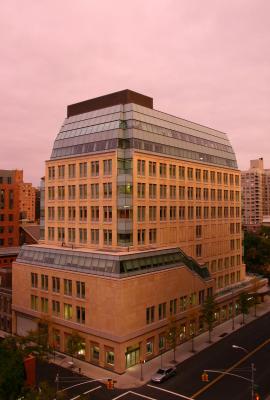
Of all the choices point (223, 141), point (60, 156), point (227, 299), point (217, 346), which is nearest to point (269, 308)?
point (227, 299)

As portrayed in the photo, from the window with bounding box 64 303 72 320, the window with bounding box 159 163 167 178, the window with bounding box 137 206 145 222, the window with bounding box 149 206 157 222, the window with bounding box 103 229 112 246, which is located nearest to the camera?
the window with bounding box 64 303 72 320

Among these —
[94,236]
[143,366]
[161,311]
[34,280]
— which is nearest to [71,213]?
[94,236]

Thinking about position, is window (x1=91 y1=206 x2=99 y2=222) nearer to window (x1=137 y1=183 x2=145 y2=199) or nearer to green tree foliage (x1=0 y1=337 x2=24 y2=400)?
window (x1=137 y1=183 x2=145 y2=199)

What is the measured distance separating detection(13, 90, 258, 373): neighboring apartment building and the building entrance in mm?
230

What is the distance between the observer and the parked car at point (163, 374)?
50.3 meters

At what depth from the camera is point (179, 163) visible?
2960 inches

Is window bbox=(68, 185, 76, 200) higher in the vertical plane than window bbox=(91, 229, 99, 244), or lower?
higher

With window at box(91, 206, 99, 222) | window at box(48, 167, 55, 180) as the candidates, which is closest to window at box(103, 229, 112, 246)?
window at box(91, 206, 99, 222)

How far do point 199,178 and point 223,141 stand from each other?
811 inches

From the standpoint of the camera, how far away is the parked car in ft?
165

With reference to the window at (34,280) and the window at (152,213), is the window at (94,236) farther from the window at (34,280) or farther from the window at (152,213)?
the window at (34,280)

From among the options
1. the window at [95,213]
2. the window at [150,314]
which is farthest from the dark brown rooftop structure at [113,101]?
the window at [150,314]

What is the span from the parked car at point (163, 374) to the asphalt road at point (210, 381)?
0.64 metres

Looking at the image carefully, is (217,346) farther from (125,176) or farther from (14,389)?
(14,389)
